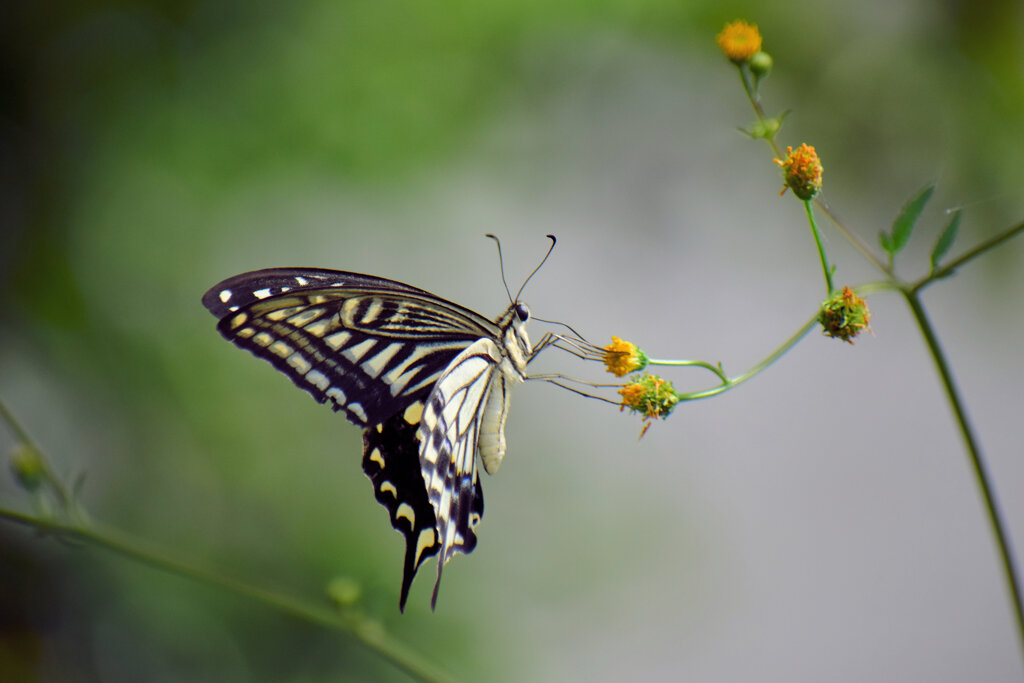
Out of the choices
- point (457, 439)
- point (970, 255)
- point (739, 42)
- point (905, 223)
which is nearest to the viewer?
point (970, 255)

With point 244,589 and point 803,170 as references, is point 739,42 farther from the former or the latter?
point 244,589

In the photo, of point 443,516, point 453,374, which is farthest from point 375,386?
point 443,516

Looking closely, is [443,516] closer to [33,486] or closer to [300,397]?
[33,486]

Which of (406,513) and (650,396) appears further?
(406,513)

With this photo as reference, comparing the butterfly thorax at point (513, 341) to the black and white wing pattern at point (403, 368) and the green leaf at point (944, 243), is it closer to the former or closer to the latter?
the black and white wing pattern at point (403, 368)

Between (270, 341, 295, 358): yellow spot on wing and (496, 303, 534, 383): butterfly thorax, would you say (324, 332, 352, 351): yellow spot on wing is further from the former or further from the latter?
(496, 303, 534, 383): butterfly thorax

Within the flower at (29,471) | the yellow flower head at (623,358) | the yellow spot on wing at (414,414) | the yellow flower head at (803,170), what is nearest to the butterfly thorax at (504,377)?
the yellow spot on wing at (414,414)

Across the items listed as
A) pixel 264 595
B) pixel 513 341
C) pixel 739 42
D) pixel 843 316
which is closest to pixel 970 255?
pixel 843 316
